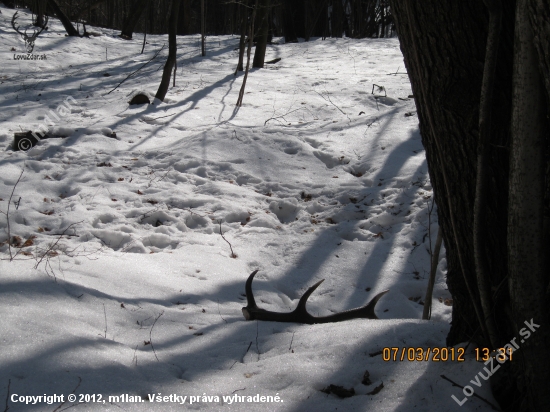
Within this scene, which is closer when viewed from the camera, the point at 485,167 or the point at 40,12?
the point at 485,167

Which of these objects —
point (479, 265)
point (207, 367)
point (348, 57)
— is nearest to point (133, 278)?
point (207, 367)

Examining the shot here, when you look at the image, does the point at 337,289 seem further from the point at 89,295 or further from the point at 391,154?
the point at 391,154

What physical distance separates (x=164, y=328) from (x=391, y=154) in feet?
16.0

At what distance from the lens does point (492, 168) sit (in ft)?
6.47

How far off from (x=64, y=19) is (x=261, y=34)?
20.3 feet

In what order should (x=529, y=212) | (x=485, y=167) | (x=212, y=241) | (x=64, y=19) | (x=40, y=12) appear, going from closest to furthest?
(x=529, y=212)
(x=485, y=167)
(x=212, y=241)
(x=64, y=19)
(x=40, y=12)

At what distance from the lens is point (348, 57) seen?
13844mm

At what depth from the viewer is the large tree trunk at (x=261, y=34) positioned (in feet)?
36.8

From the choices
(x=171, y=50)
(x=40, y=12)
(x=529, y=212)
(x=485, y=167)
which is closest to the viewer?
(x=529, y=212)
